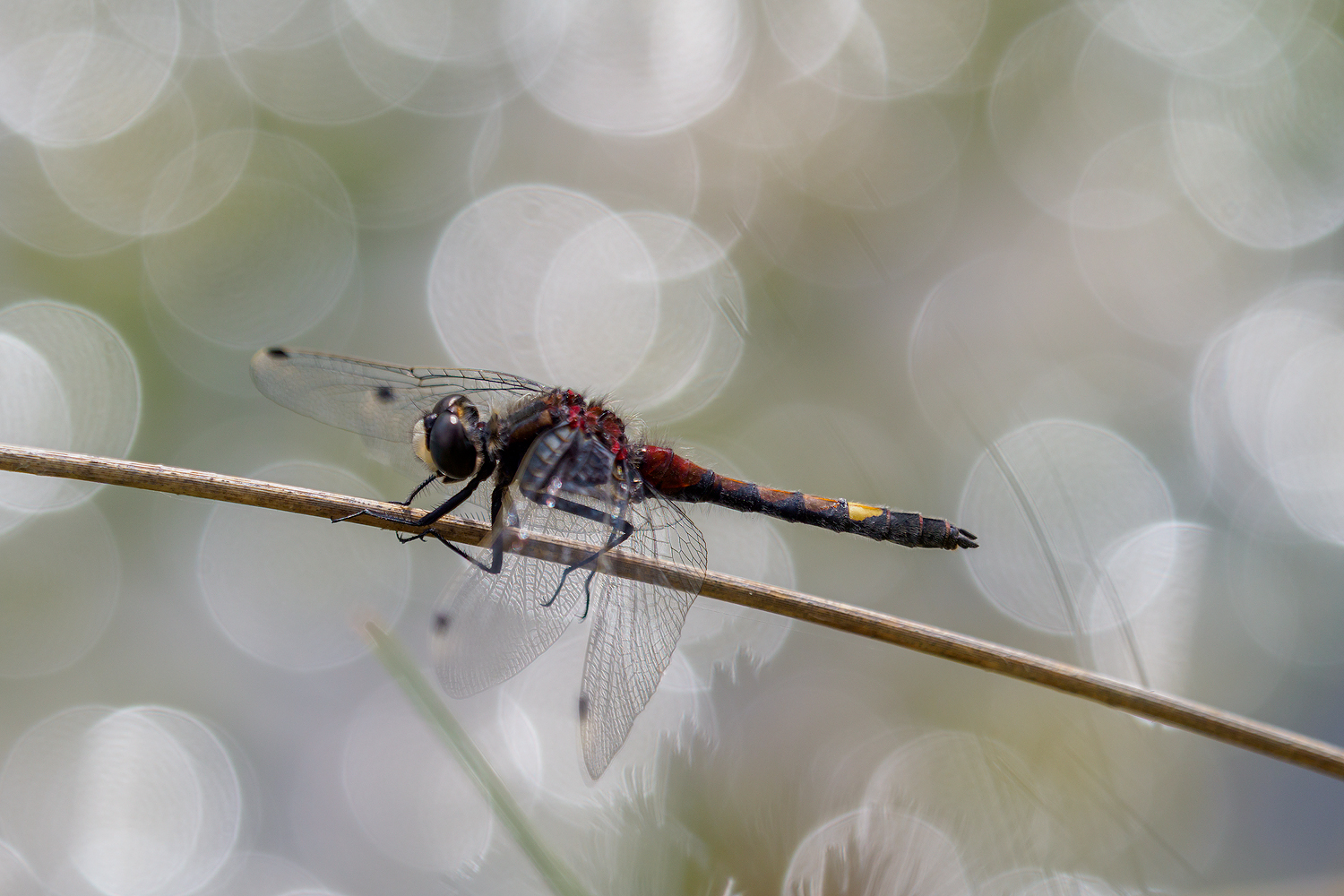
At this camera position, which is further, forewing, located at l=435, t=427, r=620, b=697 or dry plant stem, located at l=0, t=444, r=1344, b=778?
forewing, located at l=435, t=427, r=620, b=697

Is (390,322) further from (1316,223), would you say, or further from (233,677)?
(1316,223)

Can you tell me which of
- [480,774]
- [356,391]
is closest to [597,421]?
[356,391]

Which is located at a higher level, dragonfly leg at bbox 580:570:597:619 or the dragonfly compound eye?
the dragonfly compound eye

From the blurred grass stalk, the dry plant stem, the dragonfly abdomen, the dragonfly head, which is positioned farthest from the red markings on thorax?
the blurred grass stalk

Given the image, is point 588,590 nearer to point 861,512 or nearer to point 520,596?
point 520,596

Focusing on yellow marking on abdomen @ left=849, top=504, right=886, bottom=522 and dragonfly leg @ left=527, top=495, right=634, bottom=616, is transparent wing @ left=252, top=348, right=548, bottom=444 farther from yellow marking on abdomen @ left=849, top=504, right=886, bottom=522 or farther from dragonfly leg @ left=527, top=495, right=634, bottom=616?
yellow marking on abdomen @ left=849, top=504, right=886, bottom=522

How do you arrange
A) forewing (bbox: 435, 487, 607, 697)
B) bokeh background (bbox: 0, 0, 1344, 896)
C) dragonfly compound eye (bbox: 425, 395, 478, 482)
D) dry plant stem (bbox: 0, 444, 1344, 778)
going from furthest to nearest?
bokeh background (bbox: 0, 0, 1344, 896), dragonfly compound eye (bbox: 425, 395, 478, 482), forewing (bbox: 435, 487, 607, 697), dry plant stem (bbox: 0, 444, 1344, 778)

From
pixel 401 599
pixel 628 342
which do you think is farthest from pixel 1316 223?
pixel 401 599

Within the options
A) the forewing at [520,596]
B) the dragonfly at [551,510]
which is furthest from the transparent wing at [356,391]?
the forewing at [520,596]
